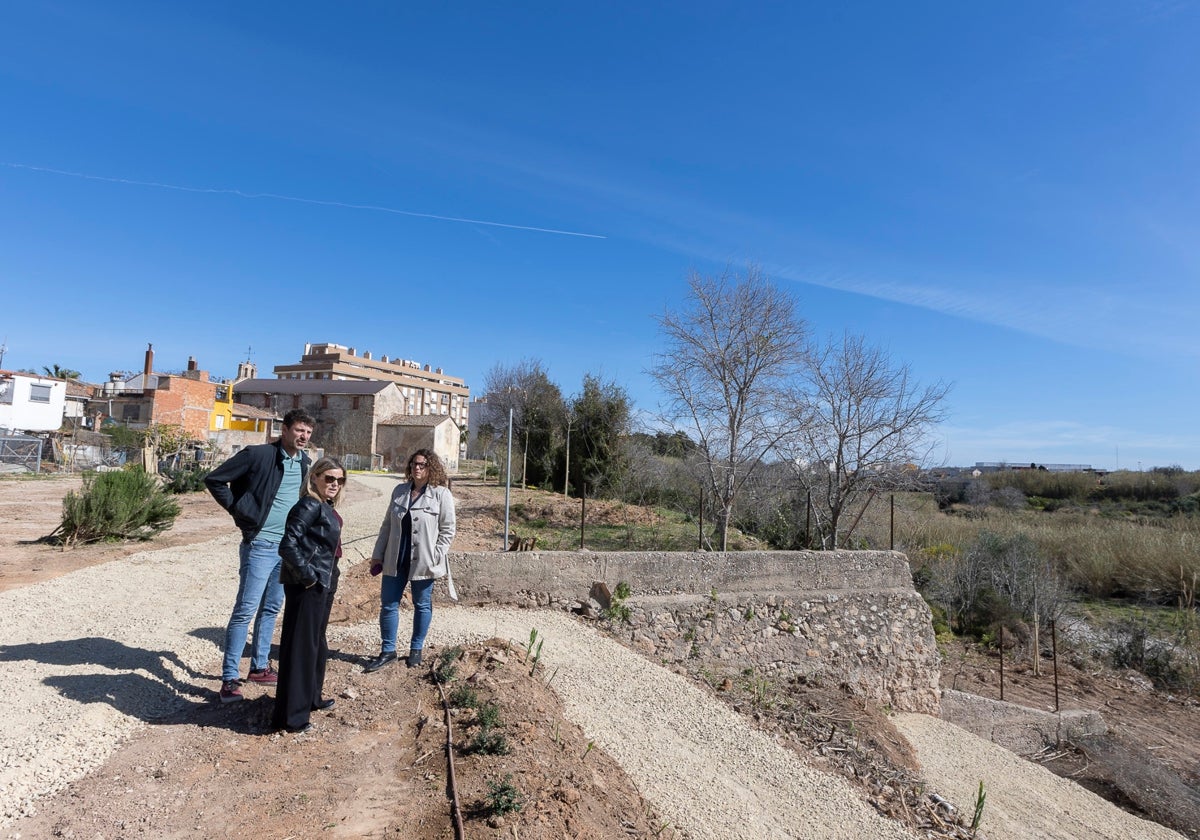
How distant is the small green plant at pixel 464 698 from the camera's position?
448cm

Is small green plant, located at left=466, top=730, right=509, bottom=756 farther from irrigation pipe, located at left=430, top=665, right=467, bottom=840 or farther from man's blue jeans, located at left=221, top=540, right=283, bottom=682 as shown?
man's blue jeans, located at left=221, top=540, right=283, bottom=682

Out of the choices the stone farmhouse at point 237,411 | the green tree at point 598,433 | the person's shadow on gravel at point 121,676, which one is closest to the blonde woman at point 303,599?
the person's shadow on gravel at point 121,676

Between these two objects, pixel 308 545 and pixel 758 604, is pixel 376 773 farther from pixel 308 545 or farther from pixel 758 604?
pixel 758 604

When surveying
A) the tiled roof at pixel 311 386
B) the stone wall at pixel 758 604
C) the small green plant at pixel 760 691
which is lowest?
the small green plant at pixel 760 691

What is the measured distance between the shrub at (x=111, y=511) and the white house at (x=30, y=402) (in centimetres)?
3190

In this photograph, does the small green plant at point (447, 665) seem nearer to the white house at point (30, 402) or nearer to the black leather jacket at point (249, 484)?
the black leather jacket at point (249, 484)

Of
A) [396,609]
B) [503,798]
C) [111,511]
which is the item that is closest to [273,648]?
[396,609]

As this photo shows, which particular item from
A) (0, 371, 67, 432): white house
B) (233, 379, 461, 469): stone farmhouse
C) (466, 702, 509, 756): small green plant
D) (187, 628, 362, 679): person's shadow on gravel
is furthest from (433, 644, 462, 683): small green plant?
(0, 371, 67, 432): white house

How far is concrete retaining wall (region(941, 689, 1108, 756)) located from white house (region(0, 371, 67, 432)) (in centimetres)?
4266

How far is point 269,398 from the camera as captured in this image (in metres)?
51.6

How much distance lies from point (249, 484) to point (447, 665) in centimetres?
200

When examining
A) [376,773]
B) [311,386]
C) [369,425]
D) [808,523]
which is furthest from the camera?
[311,386]

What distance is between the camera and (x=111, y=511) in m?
10.7

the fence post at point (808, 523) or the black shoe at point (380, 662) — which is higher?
the fence post at point (808, 523)
